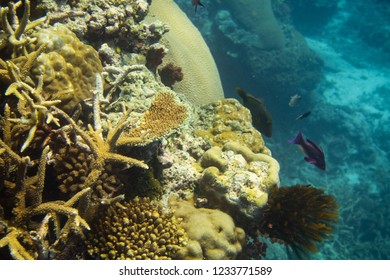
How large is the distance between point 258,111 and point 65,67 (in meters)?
3.18

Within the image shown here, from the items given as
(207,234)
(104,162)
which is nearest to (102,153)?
(104,162)

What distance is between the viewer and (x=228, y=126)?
4.79 m

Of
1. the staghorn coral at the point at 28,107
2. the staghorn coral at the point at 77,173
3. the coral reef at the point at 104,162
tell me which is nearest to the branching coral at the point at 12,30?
the coral reef at the point at 104,162

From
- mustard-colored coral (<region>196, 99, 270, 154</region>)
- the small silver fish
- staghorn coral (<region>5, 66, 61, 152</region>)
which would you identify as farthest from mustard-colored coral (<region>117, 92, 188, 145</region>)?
the small silver fish

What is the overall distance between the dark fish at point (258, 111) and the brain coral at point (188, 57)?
1.47m

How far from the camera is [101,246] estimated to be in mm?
2727

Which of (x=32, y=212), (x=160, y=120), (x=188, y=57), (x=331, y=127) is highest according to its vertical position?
(x=160, y=120)

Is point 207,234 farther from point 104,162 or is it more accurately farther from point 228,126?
point 228,126

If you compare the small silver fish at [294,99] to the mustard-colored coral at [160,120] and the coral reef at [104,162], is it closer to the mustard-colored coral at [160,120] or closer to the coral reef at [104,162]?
the coral reef at [104,162]

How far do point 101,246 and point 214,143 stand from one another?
224 centimetres

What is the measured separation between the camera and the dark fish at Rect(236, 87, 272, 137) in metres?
5.04

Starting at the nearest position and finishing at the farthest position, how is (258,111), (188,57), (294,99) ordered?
1. (258,111)
2. (294,99)
3. (188,57)

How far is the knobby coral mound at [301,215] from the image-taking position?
3479 mm
